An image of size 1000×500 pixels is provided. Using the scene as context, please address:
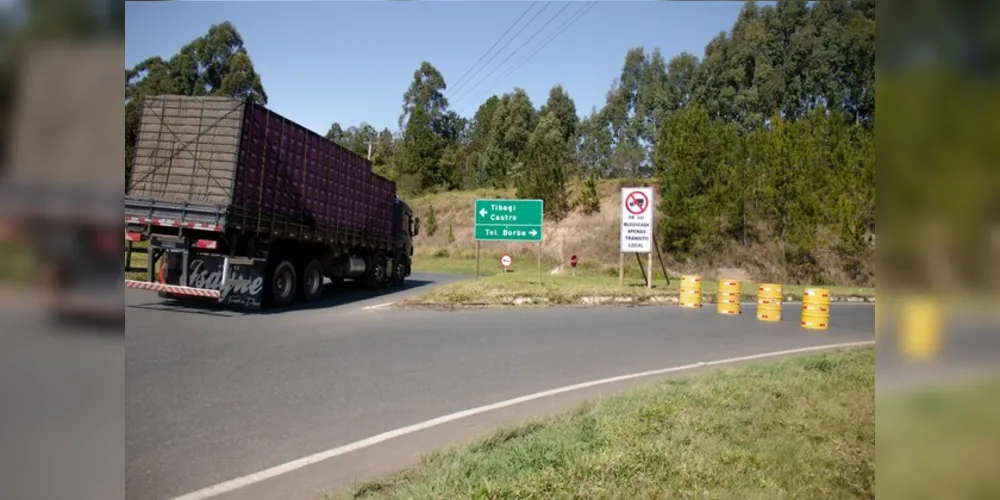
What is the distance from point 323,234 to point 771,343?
34.0ft

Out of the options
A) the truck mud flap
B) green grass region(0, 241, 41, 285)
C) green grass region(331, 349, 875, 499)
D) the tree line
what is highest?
the tree line

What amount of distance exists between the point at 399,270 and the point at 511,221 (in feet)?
14.4

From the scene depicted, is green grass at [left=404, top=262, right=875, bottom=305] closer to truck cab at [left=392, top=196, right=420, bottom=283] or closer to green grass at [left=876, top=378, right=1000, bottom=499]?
truck cab at [left=392, top=196, right=420, bottom=283]

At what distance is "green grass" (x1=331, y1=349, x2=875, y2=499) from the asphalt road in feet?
1.91

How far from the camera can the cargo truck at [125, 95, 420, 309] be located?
905 centimetres

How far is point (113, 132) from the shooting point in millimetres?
2162

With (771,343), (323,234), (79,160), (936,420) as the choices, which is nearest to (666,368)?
(771,343)

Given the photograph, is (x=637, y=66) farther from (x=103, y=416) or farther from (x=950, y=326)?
(x=103, y=416)

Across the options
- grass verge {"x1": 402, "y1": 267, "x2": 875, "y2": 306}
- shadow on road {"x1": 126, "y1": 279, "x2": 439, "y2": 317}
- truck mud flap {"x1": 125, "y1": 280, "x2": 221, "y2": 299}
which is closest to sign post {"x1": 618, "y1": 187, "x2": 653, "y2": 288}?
grass verge {"x1": 402, "y1": 267, "x2": 875, "y2": 306}

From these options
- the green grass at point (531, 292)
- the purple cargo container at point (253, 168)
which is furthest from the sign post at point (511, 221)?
the purple cargo container at point (253, 168)

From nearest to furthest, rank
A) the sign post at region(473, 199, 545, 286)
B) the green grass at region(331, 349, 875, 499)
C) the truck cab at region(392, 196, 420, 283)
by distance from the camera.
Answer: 1. the green grass at region(331, 349, 875, 499)
2. the sign post at region(473, 199, 545, 286)
3. the truck cab at region(392, 196, 420, 283)

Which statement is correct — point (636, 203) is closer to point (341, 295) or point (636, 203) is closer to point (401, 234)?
point (401, 234)

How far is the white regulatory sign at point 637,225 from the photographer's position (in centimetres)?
1898

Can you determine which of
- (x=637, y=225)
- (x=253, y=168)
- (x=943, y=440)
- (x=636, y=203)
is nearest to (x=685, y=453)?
(x=943, y=440)
